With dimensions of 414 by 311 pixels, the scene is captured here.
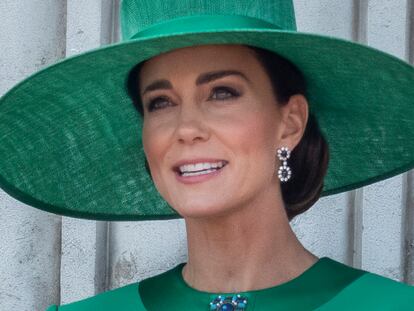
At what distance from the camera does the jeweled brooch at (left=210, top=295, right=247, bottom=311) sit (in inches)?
122

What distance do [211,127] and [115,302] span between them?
0.54m

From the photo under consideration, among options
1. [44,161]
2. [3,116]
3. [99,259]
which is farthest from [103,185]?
[99,259]

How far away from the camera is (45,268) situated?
13.5 ft

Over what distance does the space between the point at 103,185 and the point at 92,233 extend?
0.60 metres

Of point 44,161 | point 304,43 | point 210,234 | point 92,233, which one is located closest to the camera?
point 304,43

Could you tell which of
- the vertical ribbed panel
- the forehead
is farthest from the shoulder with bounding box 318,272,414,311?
the vertical ribbed panel

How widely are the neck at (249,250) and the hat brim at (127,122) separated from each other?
0.86 ft

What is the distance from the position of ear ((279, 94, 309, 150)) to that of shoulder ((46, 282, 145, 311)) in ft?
1.55

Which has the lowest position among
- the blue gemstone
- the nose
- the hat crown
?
the blue gemstone

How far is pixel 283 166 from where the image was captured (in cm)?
316

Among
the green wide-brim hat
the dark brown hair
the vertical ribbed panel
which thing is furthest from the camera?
the vertical ribbed panel

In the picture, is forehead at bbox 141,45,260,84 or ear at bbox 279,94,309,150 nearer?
forehead at bbox 141,45,260,84

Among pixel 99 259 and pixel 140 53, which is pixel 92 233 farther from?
pixel 140 53

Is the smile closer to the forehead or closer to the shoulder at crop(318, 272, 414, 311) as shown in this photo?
the forehead
